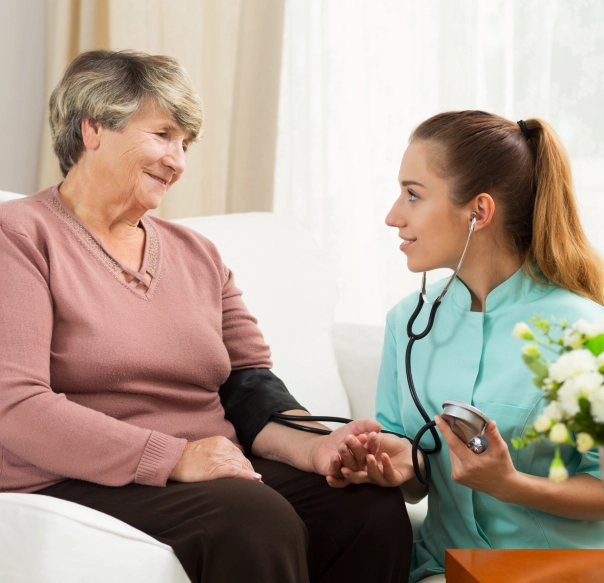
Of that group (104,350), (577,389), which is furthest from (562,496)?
(104,350)

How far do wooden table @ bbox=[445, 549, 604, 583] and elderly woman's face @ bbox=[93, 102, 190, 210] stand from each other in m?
0.83

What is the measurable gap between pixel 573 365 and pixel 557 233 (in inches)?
23.3

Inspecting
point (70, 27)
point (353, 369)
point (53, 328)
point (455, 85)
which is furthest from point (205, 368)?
point (70, 27)

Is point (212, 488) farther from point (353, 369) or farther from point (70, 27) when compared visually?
point (70, 27)

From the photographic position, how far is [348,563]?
4.25 ft

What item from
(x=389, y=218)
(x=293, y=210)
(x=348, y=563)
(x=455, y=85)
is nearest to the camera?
(x=348, y=563)

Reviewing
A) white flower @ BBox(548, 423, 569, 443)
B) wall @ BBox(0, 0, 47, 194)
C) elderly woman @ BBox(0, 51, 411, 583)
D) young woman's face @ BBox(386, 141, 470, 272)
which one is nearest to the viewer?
white flower @ BBox(548, 423, 569, 443)

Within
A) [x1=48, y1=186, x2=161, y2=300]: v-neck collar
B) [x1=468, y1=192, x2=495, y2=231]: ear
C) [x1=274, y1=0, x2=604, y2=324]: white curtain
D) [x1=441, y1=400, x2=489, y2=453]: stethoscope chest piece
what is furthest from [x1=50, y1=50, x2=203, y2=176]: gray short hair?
[x1=274, y1=0, x2=604, y2=324]: white curtain

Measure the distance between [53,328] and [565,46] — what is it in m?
1.54

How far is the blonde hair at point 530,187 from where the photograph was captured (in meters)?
1.37

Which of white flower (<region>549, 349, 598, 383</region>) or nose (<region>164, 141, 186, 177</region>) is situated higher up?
nose (<region>164, 141, 186, 177</region>)

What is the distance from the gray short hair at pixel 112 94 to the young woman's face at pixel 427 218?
421mm

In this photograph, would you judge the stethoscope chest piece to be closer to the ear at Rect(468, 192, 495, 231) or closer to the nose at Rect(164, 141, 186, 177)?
the ear at Rect(468, 192, 495, 231)

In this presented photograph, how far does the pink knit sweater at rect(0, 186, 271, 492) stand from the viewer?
118 cm
